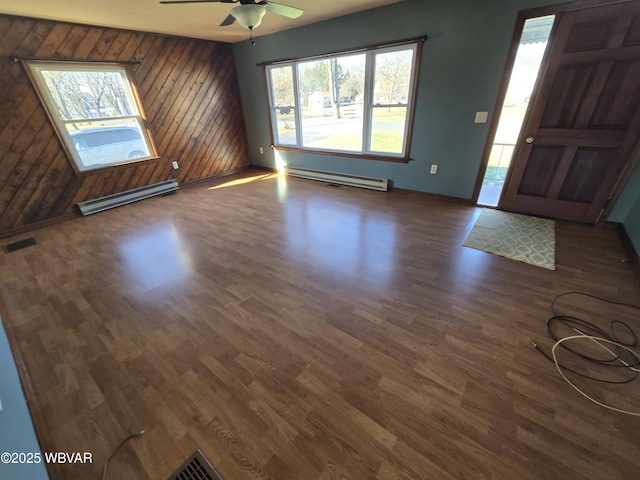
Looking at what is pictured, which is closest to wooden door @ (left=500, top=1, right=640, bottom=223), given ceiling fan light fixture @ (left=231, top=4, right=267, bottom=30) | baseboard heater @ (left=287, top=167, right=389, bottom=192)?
baseboard heater @ (left=287, top=167, right=389, bottom=192)

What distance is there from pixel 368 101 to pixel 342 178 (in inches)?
49.2

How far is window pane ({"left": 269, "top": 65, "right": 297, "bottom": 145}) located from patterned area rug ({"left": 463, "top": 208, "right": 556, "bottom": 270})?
364 cm

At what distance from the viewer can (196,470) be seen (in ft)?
3.74

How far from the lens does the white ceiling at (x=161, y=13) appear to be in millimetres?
2684

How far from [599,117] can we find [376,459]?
372 centimetres

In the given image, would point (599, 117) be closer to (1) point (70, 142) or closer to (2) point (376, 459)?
(2) point (376, 459)

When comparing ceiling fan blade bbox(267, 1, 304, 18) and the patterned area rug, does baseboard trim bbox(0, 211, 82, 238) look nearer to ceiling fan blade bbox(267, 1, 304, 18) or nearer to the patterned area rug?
ceiling fan blade bbox(267, 1, 304, 18)

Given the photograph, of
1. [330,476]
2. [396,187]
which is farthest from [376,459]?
[396,187]

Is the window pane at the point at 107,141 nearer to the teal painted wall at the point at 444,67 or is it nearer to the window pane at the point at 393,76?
the teal painted wall at the point at 444,67

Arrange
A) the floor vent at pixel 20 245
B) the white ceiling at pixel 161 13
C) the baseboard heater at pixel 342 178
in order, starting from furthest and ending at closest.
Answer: the baseboard heater at pixel 342 178
the floor vent at pixel 20 245
the white ceiling at pixel 161 13

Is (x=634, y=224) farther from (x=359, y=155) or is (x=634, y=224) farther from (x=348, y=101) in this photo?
(x=348, y=101)

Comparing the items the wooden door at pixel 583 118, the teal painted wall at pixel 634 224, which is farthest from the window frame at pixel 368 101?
the teal painted wall at pixel 634 224

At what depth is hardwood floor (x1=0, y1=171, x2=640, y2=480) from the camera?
3.89 ft

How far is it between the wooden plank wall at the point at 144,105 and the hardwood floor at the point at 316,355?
982 millimetres
